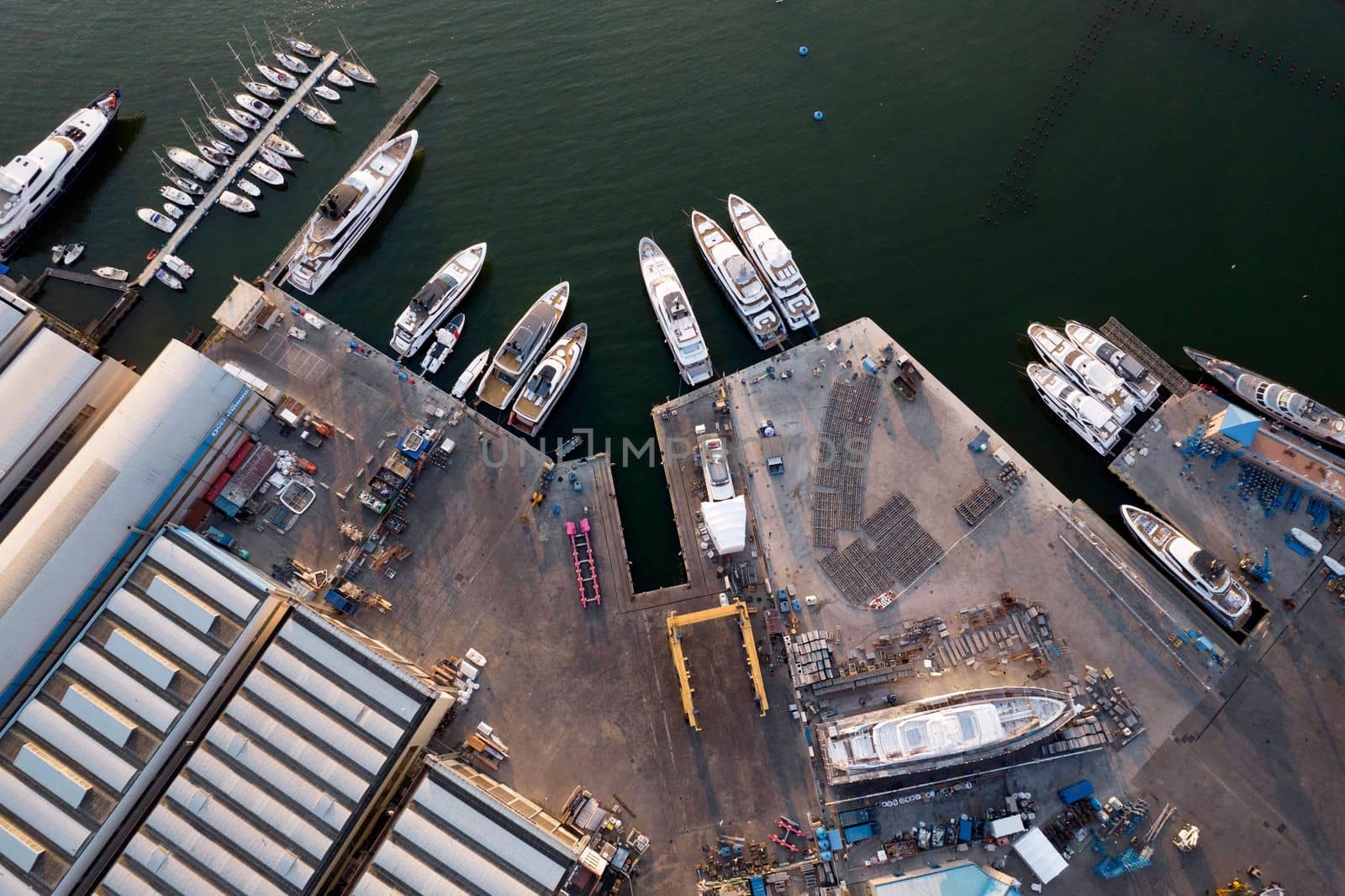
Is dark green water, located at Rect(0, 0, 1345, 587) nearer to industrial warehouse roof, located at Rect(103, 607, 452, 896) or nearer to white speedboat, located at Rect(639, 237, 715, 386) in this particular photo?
white speedboat, located at Rect(639, 237, 715, 386)

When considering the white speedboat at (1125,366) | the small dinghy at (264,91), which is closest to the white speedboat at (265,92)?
the small dinghy at (264,91)

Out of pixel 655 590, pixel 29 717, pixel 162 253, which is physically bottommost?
pixel 29 717

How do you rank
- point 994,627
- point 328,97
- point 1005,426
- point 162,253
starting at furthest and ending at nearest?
point 328,97 < point 162,253 < point 1005,426 < point 994,627

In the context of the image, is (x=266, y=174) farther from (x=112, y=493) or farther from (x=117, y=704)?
(x=117, y=704)

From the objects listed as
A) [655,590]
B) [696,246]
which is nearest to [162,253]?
[696,246]

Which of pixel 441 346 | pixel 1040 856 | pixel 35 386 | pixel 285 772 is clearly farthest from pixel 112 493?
pixel 1040 856

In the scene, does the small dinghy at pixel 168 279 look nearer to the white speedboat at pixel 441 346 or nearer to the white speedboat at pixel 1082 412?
the white speedboat at pixel 441 346

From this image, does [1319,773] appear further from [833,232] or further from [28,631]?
[28,631]
